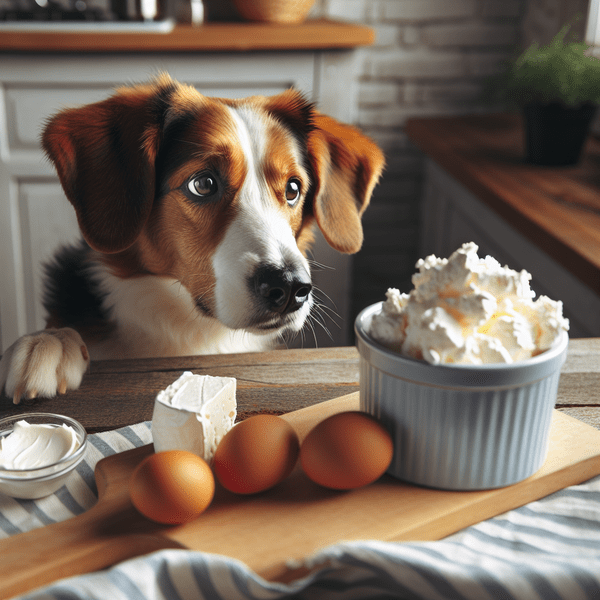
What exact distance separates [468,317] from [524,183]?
1.19m

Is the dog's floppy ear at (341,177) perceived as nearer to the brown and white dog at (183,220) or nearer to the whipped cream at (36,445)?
the brown and white dog at (183,220)

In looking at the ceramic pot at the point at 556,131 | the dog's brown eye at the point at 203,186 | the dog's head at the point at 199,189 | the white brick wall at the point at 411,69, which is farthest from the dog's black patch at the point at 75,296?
the white brick wall at the point at 411,69

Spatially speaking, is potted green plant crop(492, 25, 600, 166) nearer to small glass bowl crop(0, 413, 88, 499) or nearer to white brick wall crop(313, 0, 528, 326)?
A: white brick wall crop(313, 0, 528, 326)

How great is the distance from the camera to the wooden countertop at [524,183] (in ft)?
4.03

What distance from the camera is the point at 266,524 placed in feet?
1.67

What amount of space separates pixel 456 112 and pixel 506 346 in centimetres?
220

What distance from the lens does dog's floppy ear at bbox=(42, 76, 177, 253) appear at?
2.93ft

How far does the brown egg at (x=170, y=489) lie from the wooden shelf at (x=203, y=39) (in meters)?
1.63

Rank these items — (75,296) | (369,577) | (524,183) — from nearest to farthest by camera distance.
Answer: (369,577) < (75,296) < (524,183)

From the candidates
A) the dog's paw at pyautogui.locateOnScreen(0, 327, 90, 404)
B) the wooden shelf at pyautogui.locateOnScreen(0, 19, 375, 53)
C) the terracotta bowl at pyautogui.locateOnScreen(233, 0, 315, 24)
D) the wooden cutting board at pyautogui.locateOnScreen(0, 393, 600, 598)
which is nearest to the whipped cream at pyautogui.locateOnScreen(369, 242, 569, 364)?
the wooden cutting board at pyautogui.locateOnScreen(0, 393, 600, 598)

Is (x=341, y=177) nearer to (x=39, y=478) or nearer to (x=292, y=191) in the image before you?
(x=292, y=191)

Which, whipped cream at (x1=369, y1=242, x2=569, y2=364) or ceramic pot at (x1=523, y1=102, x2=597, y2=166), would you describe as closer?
whipped cream at (x1=369, y1=242, x2=569, y2=364)

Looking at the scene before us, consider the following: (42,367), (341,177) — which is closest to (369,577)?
(42,367)

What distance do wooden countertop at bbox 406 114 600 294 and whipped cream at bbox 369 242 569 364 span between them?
24.7 inches
